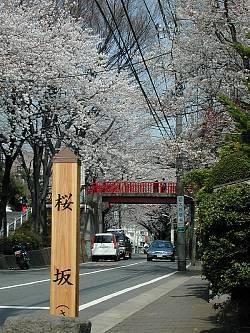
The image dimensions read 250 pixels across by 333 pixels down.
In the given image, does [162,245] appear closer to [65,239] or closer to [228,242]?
[228,242]

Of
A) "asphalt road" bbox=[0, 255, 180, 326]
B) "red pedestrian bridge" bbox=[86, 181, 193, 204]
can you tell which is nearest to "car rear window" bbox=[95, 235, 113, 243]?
"red pedestrian bridge" bbox=[86, 181, 193, 204]

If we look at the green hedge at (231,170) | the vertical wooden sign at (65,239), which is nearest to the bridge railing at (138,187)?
the green hedge at (231,170)

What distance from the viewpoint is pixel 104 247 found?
42.1 m

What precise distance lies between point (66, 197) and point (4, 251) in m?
24.5

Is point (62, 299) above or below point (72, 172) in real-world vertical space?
below

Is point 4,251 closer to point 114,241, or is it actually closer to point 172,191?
point 114,241

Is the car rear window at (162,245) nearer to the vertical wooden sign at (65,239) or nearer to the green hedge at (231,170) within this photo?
the green hedge at (231,170)

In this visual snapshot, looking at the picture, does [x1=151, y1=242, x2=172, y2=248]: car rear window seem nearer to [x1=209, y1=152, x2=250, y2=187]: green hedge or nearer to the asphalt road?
the asphalt road

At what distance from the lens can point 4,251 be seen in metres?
31.0

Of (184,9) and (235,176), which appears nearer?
(235,176)

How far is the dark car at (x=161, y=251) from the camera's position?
45.3 meters

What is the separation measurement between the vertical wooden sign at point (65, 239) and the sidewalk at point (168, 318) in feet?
10.6

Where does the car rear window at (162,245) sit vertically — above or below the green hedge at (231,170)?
below

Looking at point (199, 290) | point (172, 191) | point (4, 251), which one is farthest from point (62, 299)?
point (172, 191)
